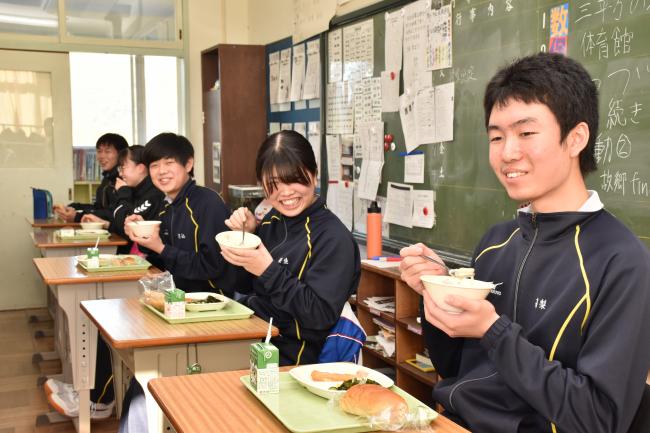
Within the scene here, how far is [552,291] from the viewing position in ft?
5.07

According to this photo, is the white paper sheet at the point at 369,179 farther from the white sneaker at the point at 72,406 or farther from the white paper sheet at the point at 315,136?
the white sneaker at the point at 72,406

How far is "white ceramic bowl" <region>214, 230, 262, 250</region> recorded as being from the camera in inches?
92.0

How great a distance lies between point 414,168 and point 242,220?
60.1 inches

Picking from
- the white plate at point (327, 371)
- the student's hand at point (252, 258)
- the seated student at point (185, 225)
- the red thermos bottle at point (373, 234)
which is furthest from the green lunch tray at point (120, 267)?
the white plate at point (327, 371)

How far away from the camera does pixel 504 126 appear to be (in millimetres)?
1581

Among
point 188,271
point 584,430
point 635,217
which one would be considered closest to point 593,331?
point 584,430

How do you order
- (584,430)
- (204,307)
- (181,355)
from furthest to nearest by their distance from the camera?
(204,307), (181,355), (584,430)

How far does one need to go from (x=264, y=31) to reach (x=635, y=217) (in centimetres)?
464

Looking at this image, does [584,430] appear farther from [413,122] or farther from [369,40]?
[369,40]

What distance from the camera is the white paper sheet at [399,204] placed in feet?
13.4

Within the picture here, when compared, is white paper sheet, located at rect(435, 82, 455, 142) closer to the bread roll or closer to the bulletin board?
the bulletin board

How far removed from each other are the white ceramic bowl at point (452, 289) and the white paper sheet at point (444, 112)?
2289 mm

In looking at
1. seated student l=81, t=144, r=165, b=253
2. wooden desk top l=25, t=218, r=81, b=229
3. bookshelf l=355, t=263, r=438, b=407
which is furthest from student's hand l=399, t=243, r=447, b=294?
wooden desk top l=25, t=218, r=81, b=229

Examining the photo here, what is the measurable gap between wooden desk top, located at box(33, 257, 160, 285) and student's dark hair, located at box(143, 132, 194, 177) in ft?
1.86
